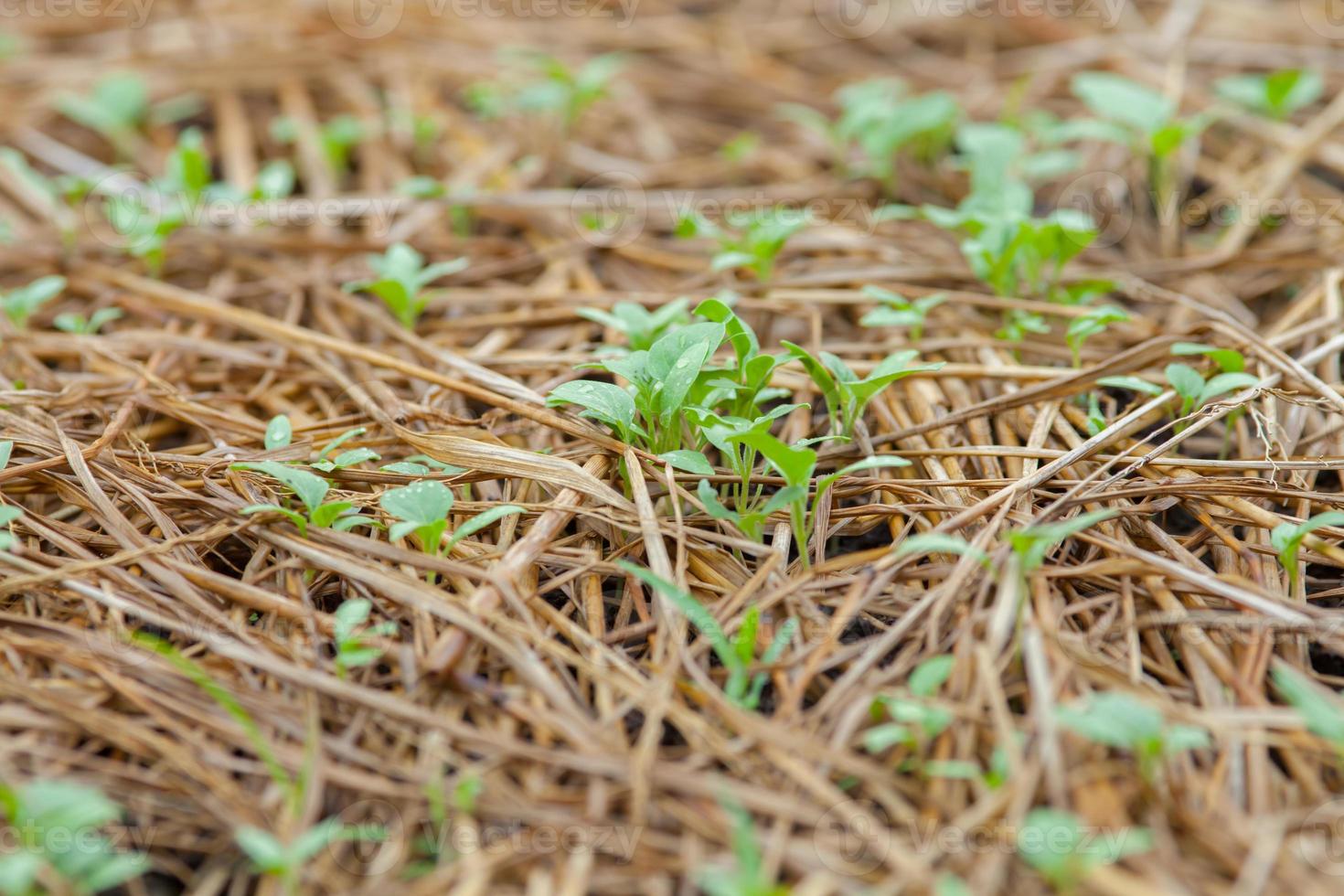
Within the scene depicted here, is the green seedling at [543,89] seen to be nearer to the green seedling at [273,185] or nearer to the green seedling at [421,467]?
the green seedling at [273,185]

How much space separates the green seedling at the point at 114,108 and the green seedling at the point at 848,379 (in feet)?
7.88

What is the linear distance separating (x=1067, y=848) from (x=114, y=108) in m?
3.25

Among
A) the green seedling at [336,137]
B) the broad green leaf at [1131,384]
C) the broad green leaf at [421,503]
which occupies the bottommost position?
the broad green leaf at [421,503]

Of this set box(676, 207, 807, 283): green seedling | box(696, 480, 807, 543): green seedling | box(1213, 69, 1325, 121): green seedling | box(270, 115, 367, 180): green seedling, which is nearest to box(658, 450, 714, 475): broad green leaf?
box(696, 480, 807, 543): green seedling

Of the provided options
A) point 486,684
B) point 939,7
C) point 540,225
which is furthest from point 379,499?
point 939,7

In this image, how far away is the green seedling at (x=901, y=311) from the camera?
214 cm

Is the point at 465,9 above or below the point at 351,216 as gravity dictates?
above

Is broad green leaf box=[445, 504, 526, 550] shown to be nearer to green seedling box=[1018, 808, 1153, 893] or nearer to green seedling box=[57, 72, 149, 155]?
green seedling box=[1018, 808, 1153, 893]

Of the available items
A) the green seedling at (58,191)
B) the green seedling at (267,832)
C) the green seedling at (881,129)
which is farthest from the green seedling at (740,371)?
the green seedling at (58,191)

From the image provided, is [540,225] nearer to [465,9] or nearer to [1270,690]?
[465,9]

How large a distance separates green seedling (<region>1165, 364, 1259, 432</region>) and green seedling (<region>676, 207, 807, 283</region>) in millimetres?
842

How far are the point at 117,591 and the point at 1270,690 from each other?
71.0 inches

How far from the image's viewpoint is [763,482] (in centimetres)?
192

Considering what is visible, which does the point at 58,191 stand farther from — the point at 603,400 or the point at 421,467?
the point at 603,400
